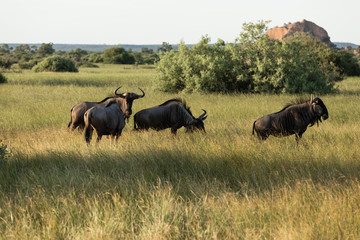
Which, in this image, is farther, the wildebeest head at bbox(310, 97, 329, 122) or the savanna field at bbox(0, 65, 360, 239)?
the wildebeest head at bbox(310, 97, 329, 122)

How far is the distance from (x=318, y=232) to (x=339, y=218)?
40 centimetres

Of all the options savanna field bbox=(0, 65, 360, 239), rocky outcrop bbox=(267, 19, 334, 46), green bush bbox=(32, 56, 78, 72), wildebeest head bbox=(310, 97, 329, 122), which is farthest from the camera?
rocky outcrop bbox=(267, 19, 334, 46)

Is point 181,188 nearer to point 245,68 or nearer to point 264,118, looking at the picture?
point 264,118

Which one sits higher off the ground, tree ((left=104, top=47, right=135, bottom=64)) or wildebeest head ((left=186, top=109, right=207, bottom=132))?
tree ((left=104, top=47, right=135, bottom=64))

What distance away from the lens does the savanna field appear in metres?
3.77

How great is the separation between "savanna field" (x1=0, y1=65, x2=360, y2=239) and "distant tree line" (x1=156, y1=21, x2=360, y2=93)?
9.46 metres

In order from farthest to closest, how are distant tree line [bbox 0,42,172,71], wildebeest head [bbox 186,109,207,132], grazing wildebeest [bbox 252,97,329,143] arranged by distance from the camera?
distant tree line [bbox 0,42,172,71], wildebeest head [bbox 186,109,207,132], grazing wildebeest [bbox 252,97,329,143]

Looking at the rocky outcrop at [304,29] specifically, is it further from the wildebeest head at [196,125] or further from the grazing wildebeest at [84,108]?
the grazing wildebeest at [84,108]

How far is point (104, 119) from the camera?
721 cm

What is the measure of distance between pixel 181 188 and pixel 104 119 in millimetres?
2815

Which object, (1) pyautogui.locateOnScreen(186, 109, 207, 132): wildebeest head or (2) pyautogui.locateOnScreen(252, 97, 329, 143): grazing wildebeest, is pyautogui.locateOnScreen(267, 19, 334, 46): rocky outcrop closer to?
(1) pyautogui.locateOnScreen(186, 109, 207, 132): wildebeest head

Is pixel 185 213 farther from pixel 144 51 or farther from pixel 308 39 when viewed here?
pixel 144 51

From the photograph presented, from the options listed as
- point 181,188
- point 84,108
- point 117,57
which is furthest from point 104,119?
point 117,57

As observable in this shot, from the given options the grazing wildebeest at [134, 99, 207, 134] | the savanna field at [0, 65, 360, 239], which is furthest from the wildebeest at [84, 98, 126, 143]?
the grazing wildebeest at [134, 99, 207, 134]
